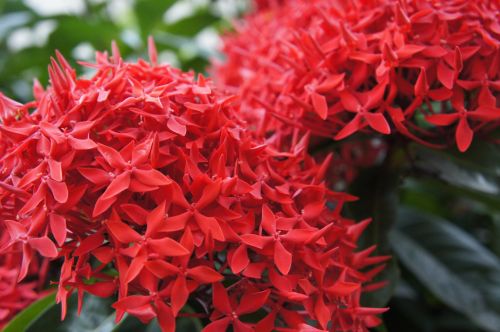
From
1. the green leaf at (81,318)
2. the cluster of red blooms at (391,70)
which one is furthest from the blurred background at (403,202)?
the cluster of red blooms at (391,70)

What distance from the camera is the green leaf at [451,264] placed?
915 millimetres

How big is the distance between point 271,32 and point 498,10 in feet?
1.28

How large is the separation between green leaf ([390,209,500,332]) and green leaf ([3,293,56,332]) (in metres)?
0.60

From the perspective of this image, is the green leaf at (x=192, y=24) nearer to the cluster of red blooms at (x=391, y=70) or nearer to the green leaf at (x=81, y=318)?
the cluster of red blooms at (x=391, y=70)

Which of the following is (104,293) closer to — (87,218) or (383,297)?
(87,218)

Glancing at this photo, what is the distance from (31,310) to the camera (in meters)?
0.72

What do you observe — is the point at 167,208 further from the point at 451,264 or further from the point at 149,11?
the point at 149,11

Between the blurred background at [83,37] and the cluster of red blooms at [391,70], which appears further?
the blurred background at [83,37]

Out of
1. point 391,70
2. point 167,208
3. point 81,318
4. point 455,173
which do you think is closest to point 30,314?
point 81,318

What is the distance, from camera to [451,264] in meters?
1.00

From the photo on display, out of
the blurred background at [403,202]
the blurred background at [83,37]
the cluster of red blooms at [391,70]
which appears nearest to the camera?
the cluster of red blooms at [391,70]

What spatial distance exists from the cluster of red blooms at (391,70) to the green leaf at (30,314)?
0.37 metres

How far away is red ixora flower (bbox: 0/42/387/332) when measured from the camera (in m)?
0.53

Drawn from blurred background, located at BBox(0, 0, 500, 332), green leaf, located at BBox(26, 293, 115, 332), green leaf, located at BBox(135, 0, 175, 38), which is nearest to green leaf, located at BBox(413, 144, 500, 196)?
blurred background, located at BBox(0, 0, 500, 332)
